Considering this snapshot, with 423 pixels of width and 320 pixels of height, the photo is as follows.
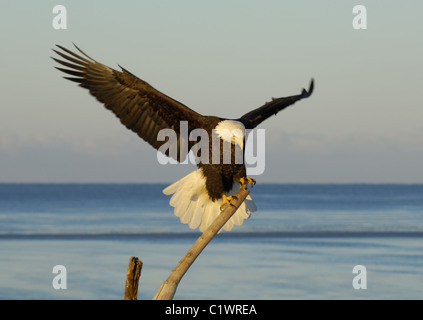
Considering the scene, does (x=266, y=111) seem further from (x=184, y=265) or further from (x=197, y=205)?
(x=184, y=265)

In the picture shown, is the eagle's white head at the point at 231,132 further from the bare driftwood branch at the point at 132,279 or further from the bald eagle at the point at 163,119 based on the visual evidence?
the bare driftwood branch at the point at 132,279

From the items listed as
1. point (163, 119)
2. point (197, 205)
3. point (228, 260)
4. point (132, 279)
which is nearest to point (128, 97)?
point (163, 119)

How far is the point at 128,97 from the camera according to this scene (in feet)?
20.1

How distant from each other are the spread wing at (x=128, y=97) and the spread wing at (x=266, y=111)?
20.9 inches

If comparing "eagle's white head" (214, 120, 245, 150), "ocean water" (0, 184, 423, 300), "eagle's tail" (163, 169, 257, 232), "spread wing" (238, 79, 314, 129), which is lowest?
"ocean water" (0, 184, 423, 300)

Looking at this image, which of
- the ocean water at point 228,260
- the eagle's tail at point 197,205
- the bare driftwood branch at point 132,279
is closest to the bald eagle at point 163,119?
the eagle's tail at point 197,205

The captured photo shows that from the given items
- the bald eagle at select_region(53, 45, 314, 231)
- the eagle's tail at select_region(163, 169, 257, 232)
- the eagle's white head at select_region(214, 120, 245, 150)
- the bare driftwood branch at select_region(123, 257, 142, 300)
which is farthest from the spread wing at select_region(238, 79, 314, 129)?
the bare driftwood branch at select_region(123, 257, 142, 300)

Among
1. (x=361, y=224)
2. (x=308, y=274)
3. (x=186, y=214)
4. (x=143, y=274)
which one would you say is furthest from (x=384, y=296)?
(x=361, y=224)

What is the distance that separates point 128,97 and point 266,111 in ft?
3.73

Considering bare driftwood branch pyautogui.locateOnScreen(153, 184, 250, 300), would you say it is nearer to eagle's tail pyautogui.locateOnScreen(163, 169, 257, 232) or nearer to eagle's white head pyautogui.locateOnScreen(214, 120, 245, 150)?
eagle's white head pyautogui.locateOnScreen(214, 120, 245, 150)

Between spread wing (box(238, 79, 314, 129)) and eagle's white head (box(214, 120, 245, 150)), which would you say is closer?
eagle's white head (box(214, 120, 245, 150))

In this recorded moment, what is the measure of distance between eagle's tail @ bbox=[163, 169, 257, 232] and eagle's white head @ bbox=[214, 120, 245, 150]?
593mm

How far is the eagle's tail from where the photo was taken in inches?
242

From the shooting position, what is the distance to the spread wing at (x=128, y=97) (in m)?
6.07
